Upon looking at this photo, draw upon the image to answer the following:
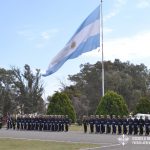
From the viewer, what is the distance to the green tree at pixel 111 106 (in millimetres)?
36844

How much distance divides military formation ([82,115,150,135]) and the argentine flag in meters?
4.64

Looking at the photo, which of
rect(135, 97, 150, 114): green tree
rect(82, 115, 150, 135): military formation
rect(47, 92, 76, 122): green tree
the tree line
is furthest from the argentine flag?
the tree line

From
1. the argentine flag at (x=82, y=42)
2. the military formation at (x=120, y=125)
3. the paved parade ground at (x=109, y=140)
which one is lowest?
the paved parade ground at (x=109, y=140)

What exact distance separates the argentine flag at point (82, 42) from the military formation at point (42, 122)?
5.71 meters

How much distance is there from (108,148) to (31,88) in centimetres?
5372

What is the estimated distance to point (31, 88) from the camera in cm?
6981

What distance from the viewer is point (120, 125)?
27.5 m

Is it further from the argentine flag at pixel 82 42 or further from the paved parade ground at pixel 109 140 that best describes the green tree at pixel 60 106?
the paved parade ground at pixel 109 140

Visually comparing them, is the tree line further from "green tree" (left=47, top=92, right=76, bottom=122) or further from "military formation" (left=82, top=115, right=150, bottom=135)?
"military formation" (left=82, top=115, right=150, bottom=135)

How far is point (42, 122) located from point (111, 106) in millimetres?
7009

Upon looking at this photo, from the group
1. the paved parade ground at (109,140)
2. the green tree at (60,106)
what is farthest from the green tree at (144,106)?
the paved parade ground at (109,140)

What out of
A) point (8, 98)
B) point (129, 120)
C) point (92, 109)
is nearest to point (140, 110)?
point (129, 120)

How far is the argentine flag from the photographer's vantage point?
27578 millimetres

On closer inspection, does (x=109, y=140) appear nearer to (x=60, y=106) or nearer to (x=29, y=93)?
(x=60, y=106)
